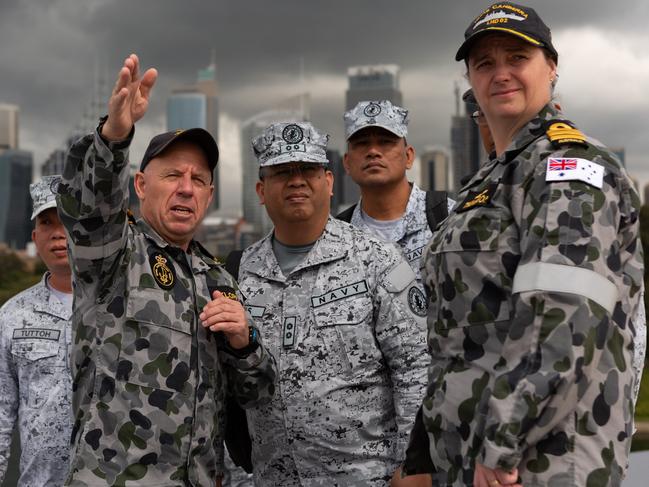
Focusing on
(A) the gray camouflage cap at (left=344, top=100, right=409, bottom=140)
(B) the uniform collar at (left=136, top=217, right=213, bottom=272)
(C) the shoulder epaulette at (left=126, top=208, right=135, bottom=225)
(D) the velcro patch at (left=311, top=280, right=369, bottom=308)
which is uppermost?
Answer: (A) the gray camouflage cap at (left=344, top=100, right=409, bottom=140)

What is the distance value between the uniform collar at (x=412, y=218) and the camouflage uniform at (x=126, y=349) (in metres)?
1.93

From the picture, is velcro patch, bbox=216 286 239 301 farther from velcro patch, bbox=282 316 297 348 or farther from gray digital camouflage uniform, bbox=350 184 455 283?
gray digital camouflage uniform, bbox=350 184 455 283

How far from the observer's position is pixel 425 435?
265cm

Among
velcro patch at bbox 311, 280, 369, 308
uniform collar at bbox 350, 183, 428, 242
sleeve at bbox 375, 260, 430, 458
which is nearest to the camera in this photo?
sleeve at bbox 375, 260, 430, 458

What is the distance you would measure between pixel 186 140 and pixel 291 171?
0.72 metres

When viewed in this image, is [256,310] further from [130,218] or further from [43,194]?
[43,194]

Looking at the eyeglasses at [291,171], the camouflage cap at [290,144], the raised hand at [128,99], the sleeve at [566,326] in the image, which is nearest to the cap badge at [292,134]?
the camouflage cap at [290,144]

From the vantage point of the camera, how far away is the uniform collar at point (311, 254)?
11.9 ft

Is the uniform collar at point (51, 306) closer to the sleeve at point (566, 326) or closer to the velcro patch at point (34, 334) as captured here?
the velcro patch at point (34, 334)

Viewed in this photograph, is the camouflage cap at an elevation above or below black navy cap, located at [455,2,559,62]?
below

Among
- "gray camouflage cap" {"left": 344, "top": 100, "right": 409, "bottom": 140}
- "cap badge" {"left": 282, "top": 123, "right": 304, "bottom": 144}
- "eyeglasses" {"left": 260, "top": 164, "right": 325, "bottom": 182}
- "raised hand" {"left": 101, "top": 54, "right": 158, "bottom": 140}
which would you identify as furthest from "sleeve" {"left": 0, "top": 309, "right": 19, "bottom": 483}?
"gray camouflage cap" {"left": 344, "top": 100, "right": 409, "bottom": 140}

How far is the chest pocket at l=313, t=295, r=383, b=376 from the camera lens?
11.4ft

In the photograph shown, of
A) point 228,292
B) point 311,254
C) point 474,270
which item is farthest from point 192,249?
point 474,270

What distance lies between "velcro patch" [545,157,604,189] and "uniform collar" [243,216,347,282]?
5.37 ft
